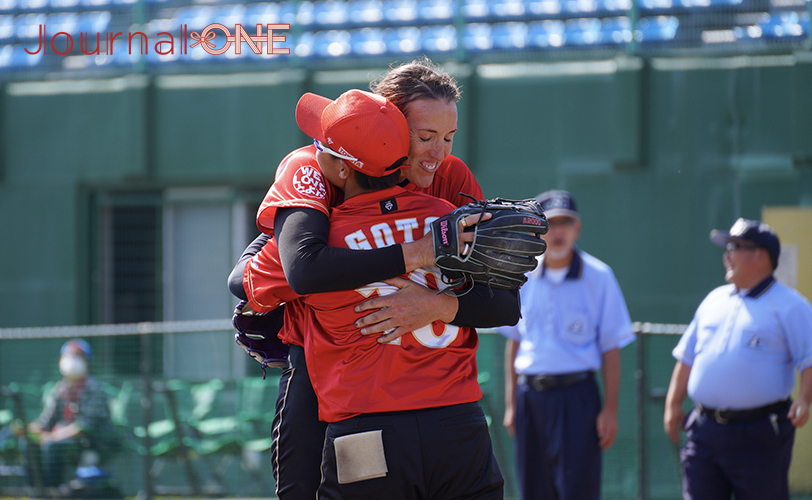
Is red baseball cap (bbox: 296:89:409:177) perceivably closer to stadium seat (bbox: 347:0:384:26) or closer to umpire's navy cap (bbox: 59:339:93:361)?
umpire's navy cap (bbox: 59:339:93:361)

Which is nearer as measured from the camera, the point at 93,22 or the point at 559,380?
the point at 559,380

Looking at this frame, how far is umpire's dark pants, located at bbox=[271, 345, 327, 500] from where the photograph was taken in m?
2.47

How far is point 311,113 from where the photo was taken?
2.55 meters

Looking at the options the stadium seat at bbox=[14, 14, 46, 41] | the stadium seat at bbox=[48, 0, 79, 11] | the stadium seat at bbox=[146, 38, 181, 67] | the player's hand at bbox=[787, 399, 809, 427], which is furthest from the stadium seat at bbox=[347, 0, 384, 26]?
the player's hand at bbox=[787, 399, 809, 427]

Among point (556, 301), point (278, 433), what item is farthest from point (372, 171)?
point (556, 301)

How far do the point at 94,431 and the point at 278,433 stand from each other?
222 inches

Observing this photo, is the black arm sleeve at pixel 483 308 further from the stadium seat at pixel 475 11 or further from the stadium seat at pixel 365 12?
the stadium seat at pixel 365 12

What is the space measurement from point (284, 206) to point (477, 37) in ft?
24.8

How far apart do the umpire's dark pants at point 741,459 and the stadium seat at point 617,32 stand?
4907mm

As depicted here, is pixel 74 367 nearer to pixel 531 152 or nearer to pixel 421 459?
pixel 531 152

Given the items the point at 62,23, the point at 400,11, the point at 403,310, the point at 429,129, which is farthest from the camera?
the point at 62,23

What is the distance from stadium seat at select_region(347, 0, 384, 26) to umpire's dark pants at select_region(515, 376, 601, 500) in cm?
597

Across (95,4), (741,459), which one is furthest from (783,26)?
(95,4)

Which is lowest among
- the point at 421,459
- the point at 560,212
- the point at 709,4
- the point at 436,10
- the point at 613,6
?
the point at 421,459
